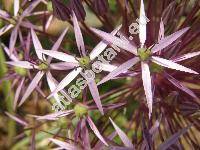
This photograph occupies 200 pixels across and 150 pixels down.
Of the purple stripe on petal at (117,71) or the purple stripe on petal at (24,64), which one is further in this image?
the purple stripe on petal at (24,64)

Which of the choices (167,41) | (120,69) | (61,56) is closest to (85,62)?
(61,56)

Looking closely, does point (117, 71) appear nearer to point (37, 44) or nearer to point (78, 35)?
point (78, 35)

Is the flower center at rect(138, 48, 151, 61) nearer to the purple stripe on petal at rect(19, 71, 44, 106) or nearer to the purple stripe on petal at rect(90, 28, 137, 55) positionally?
the purple stripe on petal at rect(90, 28, 137, 55)

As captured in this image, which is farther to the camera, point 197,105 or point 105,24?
point 105,24

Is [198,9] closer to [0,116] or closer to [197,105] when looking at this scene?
[197,105]

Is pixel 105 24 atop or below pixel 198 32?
atop

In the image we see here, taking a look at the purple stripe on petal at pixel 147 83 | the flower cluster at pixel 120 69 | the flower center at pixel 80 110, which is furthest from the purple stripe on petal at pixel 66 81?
the purple stripe on petal at pixel 147 83

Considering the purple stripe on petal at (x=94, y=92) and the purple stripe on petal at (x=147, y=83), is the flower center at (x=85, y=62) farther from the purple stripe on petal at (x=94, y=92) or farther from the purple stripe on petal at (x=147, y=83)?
the purple stripe on petal at (x=147, y=83)


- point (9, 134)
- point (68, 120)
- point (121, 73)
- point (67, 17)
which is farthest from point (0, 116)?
point (121, 73)
